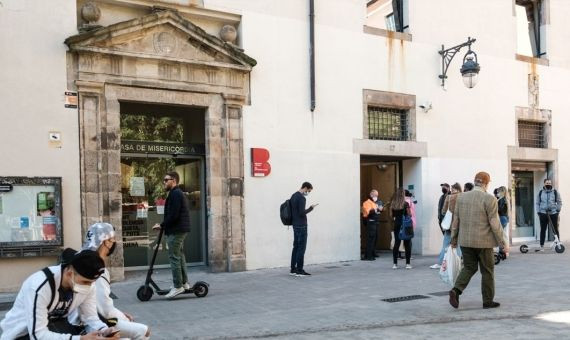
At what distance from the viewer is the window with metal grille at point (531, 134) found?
16344 mm

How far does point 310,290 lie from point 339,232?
377 centimetres

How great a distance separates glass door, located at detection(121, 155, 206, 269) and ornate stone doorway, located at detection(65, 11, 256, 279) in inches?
30.9

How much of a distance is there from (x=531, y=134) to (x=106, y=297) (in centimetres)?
1500

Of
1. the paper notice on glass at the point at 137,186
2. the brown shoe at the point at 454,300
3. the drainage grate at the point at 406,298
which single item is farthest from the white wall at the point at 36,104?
the brown shoe at the point at 454,300

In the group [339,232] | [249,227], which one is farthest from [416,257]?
[249,227]

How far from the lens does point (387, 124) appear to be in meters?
13.8

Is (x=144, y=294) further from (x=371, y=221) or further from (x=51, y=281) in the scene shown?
(x=371, y=221)

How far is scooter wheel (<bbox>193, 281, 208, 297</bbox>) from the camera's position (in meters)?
8.52

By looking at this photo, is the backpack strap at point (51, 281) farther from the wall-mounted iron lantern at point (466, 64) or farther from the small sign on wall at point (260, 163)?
the wall-mounted iron lantern at point (466, 64)

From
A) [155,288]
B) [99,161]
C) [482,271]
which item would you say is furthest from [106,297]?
[99,161]

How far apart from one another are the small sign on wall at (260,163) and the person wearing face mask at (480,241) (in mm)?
5018

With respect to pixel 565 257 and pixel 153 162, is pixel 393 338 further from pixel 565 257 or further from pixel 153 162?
pixel 565 257

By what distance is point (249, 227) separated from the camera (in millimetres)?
11531

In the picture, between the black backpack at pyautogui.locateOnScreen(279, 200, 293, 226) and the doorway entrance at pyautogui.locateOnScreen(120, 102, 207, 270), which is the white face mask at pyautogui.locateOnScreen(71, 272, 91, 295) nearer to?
the black backpack at pyautogui.locateOnScreen(279, 200, 293, 226)
